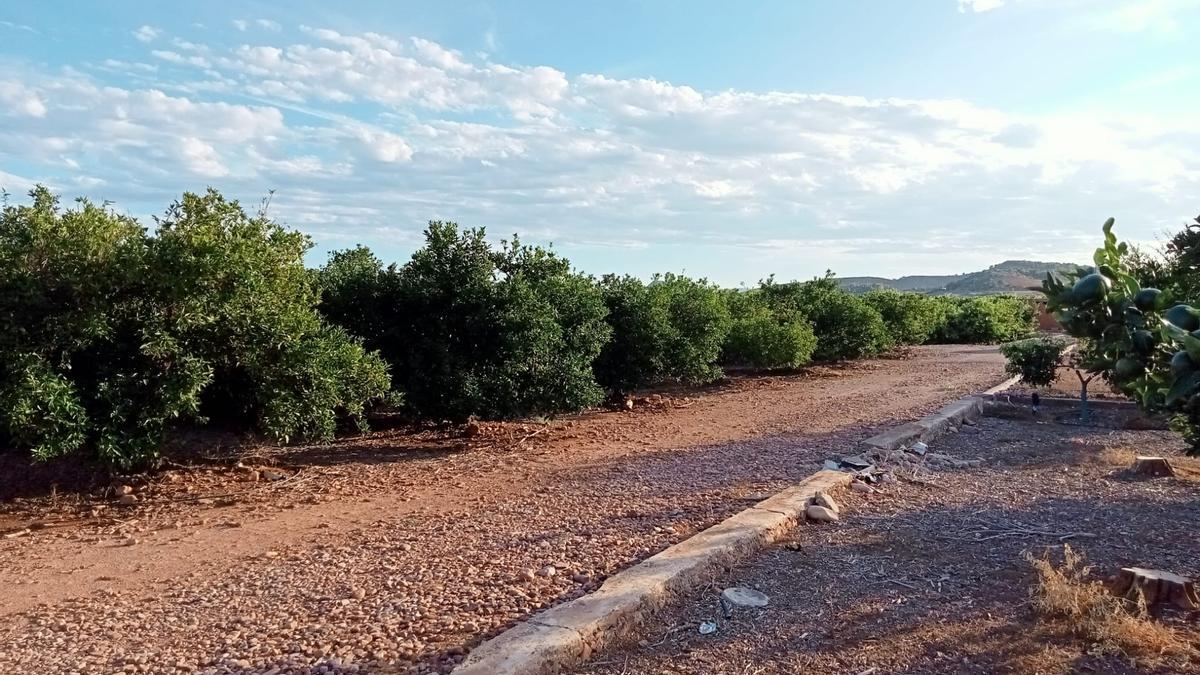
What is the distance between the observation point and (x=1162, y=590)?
12.9 feet

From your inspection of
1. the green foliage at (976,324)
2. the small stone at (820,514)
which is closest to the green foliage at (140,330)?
the small stone at (820,514)

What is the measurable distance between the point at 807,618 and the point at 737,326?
1228cm

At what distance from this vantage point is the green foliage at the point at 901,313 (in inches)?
877

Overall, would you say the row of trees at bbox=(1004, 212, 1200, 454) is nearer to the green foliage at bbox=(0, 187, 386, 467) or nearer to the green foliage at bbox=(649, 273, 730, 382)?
the green foliage at bbox=(0, 187, 386, 467)

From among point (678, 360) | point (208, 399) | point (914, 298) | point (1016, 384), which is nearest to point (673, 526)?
point (208, 399)

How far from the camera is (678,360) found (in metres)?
12.9

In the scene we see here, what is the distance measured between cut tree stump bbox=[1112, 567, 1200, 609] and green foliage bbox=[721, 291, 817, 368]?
1177 cm

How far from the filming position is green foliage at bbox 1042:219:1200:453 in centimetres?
241

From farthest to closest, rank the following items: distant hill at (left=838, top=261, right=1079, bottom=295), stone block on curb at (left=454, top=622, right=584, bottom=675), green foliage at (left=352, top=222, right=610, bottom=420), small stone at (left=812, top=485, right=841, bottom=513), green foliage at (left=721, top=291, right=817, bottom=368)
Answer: distant hill at (left=838, top=261, right=1079, bottom=295), green foliage at (left=721, top=291, right=817, bottom=368), green foliage at (left=352, top=222, right=610, bottom=420), small stone at (left=812, top=485, right=841, bottom=513), stone block on curb at (left=454, top=622, right=584, bottom=675)

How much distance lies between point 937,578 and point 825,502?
136cm

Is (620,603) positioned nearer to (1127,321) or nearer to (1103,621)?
(1103,621)

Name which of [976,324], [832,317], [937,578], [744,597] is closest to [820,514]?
[937,578]

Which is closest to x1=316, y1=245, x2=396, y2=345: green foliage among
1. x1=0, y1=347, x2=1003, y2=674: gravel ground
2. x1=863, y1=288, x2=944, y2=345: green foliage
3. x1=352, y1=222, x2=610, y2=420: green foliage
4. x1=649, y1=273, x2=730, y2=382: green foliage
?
x1=352, y1=222, x2=610, y2=420: green foliage

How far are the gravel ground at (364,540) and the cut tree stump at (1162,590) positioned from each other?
2442 millimetres
